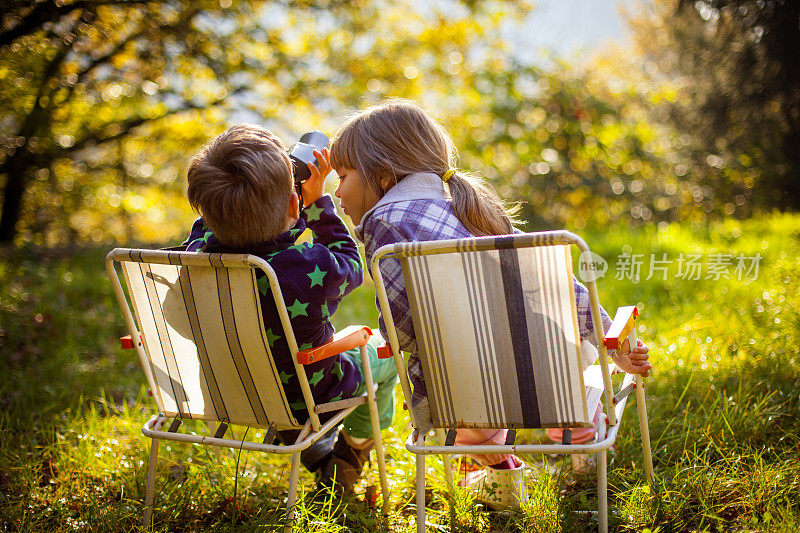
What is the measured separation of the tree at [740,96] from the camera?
664 centimetres

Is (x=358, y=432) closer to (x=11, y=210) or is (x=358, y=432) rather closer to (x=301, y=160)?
(x=301, y=160)

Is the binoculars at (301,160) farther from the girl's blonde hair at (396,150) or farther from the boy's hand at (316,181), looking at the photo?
the girl's blonde hair at (396,150)

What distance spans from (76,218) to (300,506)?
9212mm

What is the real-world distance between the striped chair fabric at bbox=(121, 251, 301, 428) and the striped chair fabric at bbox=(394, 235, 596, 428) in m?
0.43

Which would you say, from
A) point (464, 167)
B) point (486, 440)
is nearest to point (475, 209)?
point (486, 440)

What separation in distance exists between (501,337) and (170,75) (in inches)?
207

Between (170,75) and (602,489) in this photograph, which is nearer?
(602,489)

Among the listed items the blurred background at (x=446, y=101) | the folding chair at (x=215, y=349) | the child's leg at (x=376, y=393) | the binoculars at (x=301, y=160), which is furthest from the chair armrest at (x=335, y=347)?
the blurred background at (x=446, y=101)

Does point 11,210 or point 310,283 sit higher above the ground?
point 310,283

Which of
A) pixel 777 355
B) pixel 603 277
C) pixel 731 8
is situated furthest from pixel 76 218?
pixel 777 355

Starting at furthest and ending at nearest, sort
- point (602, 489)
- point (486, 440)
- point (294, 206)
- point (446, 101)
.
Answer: point (446, 101)
point (486, 440)
point (294, 206)
point (602, 489)

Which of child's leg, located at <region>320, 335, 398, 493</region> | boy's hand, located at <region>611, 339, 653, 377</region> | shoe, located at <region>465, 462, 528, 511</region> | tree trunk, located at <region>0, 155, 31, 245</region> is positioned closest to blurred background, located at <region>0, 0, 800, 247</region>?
tree trunk, located at <region>0, 155, 31, 245</region>

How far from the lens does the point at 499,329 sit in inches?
61.4

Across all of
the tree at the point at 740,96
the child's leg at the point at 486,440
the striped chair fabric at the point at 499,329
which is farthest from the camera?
the tree at the point at 740,96
